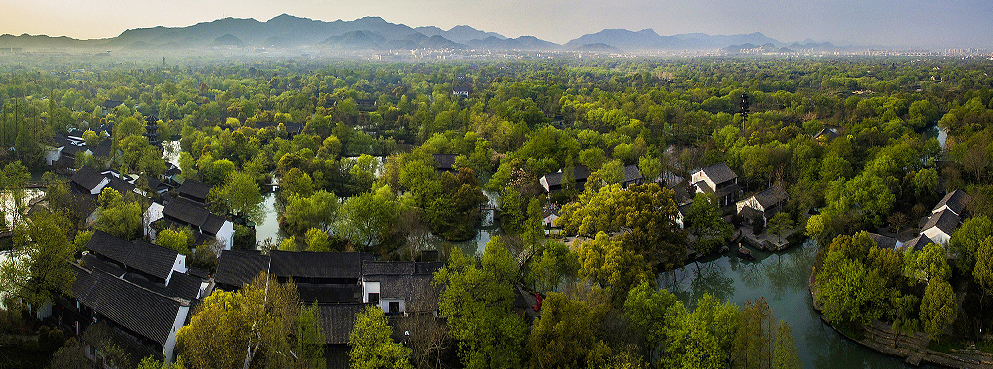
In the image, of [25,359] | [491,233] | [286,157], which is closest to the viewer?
[25,359]

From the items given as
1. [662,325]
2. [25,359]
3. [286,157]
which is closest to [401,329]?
[662,325]

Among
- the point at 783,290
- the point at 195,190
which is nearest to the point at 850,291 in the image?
the point at 783,290

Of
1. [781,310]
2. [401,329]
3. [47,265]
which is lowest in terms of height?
[781,310]

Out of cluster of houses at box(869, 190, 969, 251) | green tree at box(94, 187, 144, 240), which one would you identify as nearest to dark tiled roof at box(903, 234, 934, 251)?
cluster of houses at box(869, 190, 969, 251)

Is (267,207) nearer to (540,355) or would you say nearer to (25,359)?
(25,359)

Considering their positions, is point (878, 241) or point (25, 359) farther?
point (878, 241)

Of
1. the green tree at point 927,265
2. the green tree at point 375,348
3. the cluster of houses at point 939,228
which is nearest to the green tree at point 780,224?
the cluster of houses at point 939,228

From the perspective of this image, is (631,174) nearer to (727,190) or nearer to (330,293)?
(727,190)
